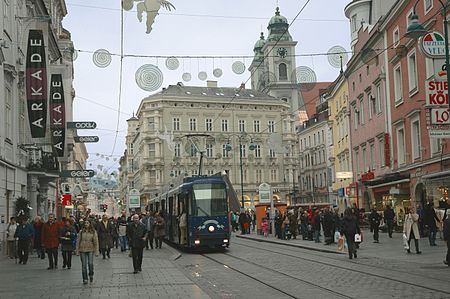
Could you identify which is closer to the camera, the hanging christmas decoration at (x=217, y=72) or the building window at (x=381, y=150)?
the hanging christmas decoration at (x=217, y=72)

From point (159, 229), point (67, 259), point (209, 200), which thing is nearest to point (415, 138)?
point (209, 200)

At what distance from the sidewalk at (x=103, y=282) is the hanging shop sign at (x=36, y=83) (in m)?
7.80

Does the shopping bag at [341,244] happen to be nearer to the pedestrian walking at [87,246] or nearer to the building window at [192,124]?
the pedestrian walking at [87,246]

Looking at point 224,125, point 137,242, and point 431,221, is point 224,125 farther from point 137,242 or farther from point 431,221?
point 137,242

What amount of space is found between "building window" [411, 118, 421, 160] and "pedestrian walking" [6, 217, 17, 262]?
20.4m

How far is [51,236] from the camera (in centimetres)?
2192

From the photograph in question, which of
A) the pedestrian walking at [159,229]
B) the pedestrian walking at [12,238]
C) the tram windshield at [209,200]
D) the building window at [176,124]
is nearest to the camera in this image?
the pedestrian walking at [12,238]

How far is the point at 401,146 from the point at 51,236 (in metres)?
22.6

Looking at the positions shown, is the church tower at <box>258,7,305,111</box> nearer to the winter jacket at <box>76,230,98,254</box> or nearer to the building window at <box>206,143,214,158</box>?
the building window at <box>206,143,214,158</box>

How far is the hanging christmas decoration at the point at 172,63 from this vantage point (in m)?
25.3

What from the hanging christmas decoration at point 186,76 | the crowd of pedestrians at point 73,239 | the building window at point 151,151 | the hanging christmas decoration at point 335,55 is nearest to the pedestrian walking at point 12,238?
the crowd of pedestrians at point 73,239

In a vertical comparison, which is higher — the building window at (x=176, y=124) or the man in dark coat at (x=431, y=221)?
the building window at (x=176, y=124)

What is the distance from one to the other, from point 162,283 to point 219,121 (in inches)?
3393

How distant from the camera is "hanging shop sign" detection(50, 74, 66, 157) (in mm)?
33844
